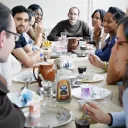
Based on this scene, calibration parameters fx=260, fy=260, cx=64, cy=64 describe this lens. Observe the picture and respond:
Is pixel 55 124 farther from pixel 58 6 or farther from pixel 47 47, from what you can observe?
pixel 58 6

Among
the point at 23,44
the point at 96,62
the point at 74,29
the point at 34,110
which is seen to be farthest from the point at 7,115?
the point at 74,29

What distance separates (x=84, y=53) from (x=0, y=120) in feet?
6.43

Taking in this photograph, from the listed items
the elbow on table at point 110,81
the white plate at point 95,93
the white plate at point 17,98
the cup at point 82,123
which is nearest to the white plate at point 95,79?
the elbow on table at point 110,81

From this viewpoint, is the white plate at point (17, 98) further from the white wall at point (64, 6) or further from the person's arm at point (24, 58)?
the white wall at point (64, 6)

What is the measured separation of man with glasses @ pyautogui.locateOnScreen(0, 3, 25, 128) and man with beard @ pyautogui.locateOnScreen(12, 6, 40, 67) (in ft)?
3.70

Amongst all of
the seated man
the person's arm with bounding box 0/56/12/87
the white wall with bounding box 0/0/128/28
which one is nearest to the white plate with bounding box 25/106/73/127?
the person's arm with bounding box 0/56/12/87

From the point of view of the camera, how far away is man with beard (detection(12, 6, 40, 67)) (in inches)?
88.3

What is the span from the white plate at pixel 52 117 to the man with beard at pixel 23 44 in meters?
1.03

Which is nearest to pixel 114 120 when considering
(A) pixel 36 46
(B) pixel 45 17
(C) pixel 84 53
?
(C) pixel 84 53

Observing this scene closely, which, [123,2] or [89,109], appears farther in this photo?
[123,2]

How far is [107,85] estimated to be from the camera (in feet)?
5.59

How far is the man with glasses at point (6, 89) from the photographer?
0.89 meters

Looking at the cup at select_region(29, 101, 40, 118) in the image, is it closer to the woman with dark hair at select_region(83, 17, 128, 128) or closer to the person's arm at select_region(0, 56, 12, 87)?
the woman with dark hair at select_region(83, 17, 128, 128)

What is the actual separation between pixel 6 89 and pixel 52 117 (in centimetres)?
32
